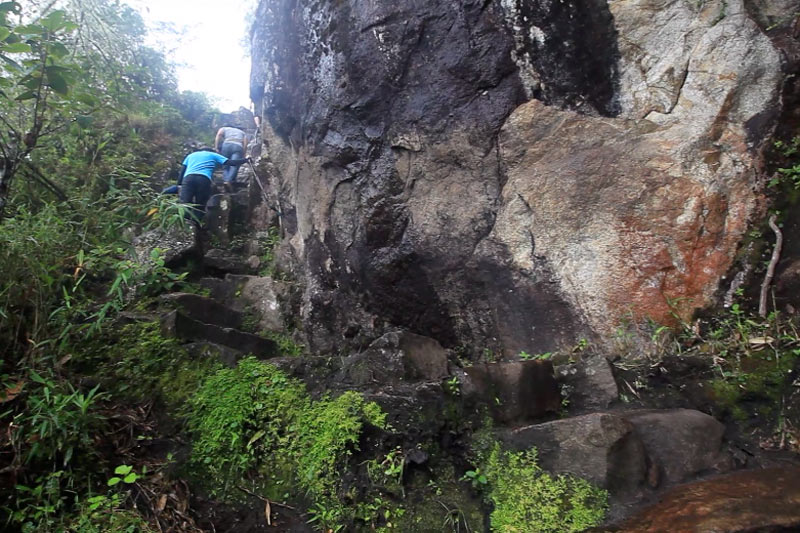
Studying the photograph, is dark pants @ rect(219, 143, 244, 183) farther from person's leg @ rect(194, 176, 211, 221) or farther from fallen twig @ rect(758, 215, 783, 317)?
fallen twig @ rect(758, 215, 783, 317)

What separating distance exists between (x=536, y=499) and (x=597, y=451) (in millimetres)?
450

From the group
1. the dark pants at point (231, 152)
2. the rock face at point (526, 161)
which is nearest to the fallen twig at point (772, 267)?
the rock face at point (526, 161)

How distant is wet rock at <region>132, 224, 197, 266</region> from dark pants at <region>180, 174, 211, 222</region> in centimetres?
106

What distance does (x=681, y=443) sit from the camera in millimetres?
2910

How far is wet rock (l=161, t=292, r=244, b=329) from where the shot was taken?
188 inches

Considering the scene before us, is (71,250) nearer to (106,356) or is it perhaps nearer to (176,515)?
(106,356)

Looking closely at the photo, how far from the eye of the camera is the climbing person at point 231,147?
873 cm

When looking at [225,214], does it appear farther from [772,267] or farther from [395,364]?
[772,267]

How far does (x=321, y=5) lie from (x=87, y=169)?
12.8 ft

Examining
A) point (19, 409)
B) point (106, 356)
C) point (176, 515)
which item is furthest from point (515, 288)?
point (19, 409)

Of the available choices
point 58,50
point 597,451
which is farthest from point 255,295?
point 597,451

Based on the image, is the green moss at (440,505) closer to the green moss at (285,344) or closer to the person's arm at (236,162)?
the green moss at (285,344)

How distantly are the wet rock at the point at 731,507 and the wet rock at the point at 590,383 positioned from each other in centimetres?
79

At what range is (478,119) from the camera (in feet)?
15.1
